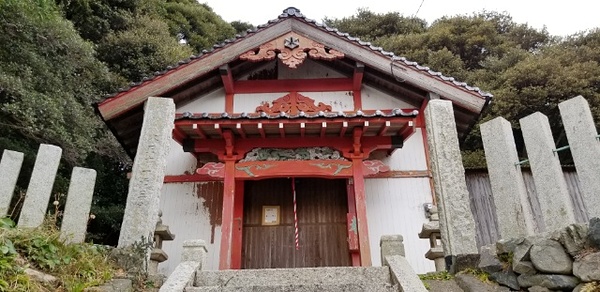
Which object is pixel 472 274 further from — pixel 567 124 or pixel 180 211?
pixel 180 211

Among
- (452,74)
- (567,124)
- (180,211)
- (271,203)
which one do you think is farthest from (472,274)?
(452,74)

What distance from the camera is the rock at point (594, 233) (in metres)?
3.11

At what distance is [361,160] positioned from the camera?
764 centimetres

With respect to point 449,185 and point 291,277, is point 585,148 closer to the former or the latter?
point 449,185

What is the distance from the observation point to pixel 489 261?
4.18m

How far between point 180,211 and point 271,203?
5.91 feet

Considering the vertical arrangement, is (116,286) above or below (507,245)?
below

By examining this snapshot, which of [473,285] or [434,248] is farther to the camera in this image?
[434,248]

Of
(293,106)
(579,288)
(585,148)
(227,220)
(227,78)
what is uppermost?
(227,78)

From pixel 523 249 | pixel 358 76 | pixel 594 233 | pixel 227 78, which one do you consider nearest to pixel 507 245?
pixel 523 249

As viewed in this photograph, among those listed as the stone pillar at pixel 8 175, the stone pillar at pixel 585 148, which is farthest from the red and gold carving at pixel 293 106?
→ the stone pillar at pixel 585 148

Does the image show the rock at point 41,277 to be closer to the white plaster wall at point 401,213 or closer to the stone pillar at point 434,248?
the stone pillar at point 434,248

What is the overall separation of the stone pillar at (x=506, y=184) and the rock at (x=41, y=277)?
13.7 ft

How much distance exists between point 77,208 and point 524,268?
14.7 feet
